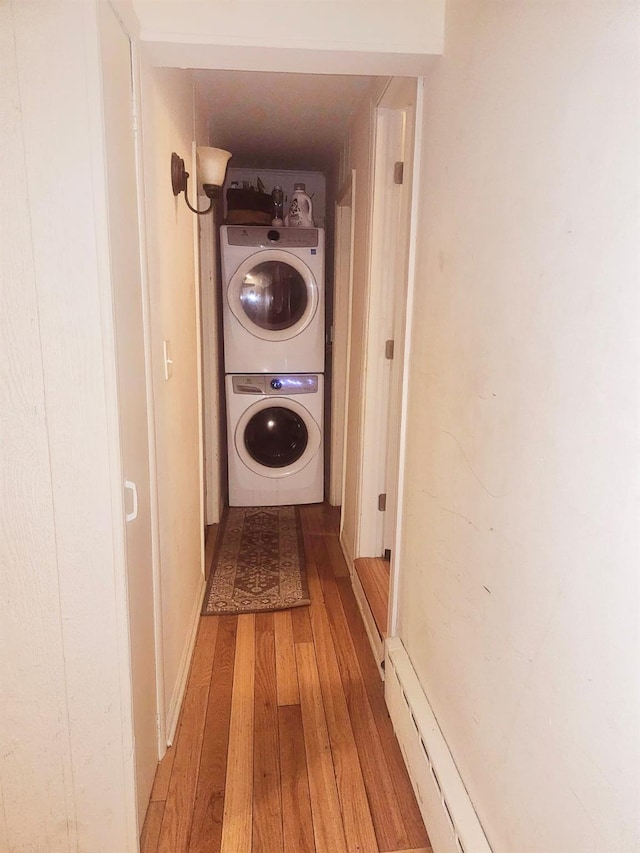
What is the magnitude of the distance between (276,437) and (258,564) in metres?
0.93

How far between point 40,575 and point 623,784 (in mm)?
1082

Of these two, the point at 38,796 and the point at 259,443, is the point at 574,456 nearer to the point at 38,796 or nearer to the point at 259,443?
the point at 38,796

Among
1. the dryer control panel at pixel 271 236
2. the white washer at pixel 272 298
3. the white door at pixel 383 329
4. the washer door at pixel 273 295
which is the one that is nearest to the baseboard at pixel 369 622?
the white door at pixel 383 329

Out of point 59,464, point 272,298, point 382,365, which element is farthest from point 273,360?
point 59,464

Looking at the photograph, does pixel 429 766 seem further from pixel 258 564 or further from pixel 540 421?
pixel 258 564

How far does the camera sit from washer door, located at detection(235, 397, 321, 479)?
3.32 m

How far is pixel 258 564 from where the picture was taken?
2.75m

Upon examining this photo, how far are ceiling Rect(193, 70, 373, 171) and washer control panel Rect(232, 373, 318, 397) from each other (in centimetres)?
131

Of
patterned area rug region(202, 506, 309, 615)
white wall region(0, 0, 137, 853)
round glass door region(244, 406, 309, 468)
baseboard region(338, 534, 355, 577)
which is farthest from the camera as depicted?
round glass door region(244, 406, 309, 468)

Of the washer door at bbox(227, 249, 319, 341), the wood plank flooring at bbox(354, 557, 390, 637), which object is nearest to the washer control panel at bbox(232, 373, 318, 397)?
the washer door at bbox(227, 249, 319, 341)

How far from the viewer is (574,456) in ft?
2.45

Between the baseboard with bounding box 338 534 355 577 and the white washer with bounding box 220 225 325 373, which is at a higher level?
the white washer with bounding box 220 225 325 373

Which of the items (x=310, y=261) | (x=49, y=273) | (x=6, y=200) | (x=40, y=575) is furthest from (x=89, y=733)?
(x=310, y=261)

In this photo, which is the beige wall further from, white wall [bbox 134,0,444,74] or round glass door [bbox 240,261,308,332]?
round glass door [bbox 240,261,308,332]
